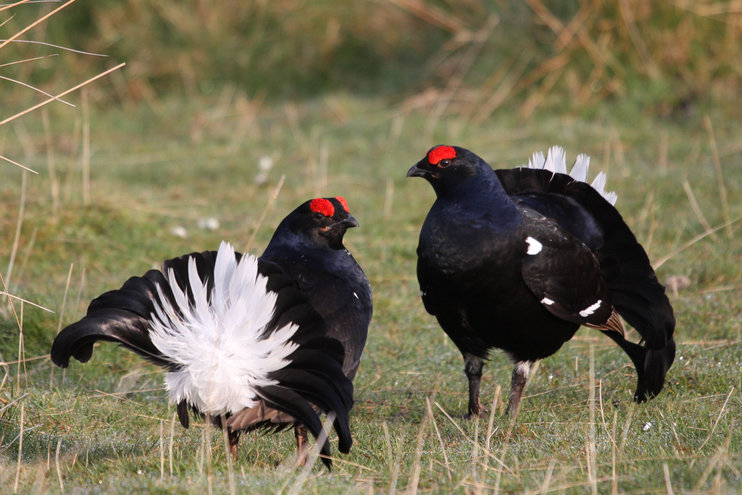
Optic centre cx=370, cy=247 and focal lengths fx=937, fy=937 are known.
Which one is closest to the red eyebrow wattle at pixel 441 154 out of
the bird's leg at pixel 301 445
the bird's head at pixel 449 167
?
the bird's head at pixel 449 167

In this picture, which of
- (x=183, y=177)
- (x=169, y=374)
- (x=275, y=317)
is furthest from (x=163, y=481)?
(x=183, y=177)

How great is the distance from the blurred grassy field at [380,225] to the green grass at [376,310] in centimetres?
2

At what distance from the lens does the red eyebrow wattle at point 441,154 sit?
13.1 feet

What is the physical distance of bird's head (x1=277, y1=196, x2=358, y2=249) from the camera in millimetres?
4051

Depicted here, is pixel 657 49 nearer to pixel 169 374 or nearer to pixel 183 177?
pixel 183 177

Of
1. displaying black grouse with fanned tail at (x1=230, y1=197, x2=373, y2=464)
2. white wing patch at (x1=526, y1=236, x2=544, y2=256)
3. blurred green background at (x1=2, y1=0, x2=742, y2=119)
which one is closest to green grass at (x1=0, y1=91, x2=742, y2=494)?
blurred green background at (x1=2, y1=0, x2=742, y2=119)

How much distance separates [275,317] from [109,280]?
3044 millimetres

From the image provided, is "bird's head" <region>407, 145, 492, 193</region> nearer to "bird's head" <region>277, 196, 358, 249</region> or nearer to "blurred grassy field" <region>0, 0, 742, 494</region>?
"bird's head" <region>277, 196, 358, 249</region>

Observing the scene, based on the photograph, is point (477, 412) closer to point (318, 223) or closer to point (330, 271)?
point (330, 271)

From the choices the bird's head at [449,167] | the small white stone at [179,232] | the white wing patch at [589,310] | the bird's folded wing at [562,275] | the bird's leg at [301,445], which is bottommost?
the small white stone at [179,232]

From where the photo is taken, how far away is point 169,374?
3395 millimetres

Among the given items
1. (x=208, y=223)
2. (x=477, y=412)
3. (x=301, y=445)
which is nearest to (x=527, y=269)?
(x=477, y=412)

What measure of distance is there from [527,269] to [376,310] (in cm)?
191

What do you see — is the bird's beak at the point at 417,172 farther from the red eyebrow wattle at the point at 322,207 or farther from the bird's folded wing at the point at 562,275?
the bird's folded wing at the point at 562,275
